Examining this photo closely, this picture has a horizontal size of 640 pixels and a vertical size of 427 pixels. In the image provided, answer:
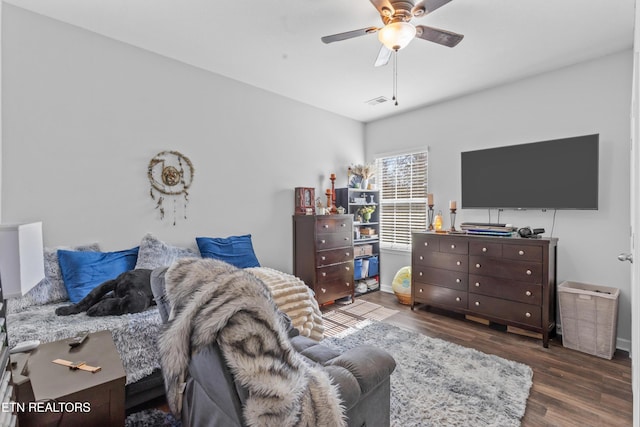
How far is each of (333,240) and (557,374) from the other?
8.07 feet

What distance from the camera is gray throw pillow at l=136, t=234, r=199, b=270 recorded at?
256 centimetres

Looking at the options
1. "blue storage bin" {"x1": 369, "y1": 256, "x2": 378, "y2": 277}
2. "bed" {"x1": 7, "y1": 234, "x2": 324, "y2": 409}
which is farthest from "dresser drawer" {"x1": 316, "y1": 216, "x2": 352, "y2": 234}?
"bed" {"x1": 7, "y1": 234, "x2": 324, "y2": 409}

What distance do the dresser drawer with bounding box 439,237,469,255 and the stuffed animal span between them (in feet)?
9.74

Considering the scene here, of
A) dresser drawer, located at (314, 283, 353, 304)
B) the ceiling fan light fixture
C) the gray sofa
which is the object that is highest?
the ceiling fan light fixture

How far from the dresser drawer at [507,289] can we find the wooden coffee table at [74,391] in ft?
10.4

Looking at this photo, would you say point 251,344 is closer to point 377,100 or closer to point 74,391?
point 74,391

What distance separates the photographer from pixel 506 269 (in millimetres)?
3035

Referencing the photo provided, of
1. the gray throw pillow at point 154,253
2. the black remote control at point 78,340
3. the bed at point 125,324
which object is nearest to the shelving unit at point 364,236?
the bed at point 125,324

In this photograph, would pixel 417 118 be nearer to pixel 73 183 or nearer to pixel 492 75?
pixel 492 75

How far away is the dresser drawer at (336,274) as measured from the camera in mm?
3787

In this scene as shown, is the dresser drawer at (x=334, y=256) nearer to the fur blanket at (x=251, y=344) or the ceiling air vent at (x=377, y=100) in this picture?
the ceiling air vent at (x=377, y=100)

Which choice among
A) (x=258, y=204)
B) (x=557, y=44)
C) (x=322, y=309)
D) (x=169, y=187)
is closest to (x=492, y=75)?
(x=557, y=44)

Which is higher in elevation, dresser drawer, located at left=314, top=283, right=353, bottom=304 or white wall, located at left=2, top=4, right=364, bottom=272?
white wall, located at left=2, top=4, right=364, bottom=272

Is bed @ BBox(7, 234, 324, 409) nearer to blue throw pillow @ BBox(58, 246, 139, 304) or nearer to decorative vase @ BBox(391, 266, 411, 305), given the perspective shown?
blue throw pillow @ BBox(58, 246, 139, 304)
